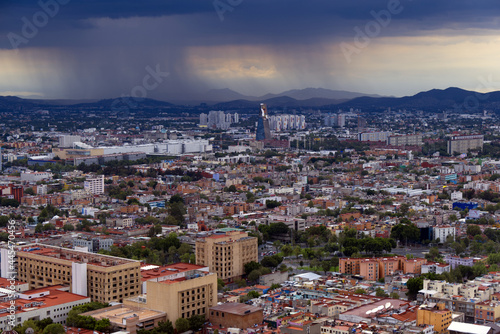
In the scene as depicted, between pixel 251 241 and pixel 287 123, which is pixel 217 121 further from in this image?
pixel 251 241

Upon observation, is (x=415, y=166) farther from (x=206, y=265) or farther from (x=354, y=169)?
(x=206, y=265)

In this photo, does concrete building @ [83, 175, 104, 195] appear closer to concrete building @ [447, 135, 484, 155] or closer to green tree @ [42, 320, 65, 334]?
green tree @ [42, 320, 65, 334]

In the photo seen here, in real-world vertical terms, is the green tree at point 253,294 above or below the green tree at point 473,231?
below

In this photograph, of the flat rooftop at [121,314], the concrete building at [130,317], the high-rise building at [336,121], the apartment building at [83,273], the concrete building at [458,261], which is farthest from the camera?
the high-rise building at [336,121]

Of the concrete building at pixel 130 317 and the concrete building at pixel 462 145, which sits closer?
the concrete building at pixel 130 317

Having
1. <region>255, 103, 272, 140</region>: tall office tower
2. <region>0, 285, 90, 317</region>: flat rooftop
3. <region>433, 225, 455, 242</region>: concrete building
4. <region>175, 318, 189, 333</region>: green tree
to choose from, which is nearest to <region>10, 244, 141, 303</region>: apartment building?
<region>0, 285, 90, 317</region>: flat rooftop

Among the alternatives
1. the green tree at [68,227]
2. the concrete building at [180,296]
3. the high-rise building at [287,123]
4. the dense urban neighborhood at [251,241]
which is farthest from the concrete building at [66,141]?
the concrete building at [180,296]

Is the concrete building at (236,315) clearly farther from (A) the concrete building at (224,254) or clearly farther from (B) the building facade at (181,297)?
(A) the concrete building at (224,254)
